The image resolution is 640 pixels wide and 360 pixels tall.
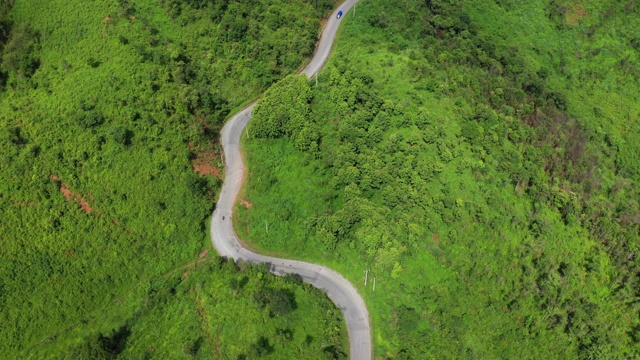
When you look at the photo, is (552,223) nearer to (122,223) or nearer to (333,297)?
(333,297)

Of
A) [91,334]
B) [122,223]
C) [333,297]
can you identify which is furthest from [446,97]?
[91,334]

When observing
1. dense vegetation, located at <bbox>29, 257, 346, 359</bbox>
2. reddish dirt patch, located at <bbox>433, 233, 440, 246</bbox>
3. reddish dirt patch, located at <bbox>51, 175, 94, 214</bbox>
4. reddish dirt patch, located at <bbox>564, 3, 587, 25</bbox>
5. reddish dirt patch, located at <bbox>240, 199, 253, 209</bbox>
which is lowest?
dense vegetation, located at <bbox>29, 257, 346, 359</bbox>

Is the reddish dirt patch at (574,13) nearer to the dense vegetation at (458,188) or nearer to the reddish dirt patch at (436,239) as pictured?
the dense vegetation at (458,188)

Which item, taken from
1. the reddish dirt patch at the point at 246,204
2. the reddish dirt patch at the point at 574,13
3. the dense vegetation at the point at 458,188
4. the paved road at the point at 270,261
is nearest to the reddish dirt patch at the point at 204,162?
the paved road at the point at 270,261

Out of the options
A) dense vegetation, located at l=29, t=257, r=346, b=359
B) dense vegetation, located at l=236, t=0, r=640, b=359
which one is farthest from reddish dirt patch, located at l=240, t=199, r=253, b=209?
dense vegetation, located at l=29, t=257, r=346, b=359

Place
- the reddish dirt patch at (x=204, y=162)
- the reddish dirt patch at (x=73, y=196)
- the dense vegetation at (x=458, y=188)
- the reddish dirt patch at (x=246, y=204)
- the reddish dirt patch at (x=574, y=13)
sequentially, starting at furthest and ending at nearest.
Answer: the reddish dirt patch at (x=574, y=13), the reddish dirt patch at (x=204, y=162), the reddish dirt patch at (x=246, y=204), the reddish dirt patch at (x=73, y=196), the dense vegetation at (x=458, y=188)

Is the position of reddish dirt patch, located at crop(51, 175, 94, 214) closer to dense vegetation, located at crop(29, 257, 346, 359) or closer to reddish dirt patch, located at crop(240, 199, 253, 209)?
dense vegetation, located at crop(29, 257, 346, 359)

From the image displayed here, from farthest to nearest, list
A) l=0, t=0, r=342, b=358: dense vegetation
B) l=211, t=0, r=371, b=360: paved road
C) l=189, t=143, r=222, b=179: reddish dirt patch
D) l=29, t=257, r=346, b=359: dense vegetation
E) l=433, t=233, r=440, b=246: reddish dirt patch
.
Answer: l=189, t=143, r=222, b=179: reddish dirt patch, l=433, t=233, r=440, b=246: reddish dirt patch, l=211, t=0, r=371, b=360: paved road, l=0, t=0, r=342, b=358: dense vegetation, l=29, t=257, r=346, b=359: dense vegetation
